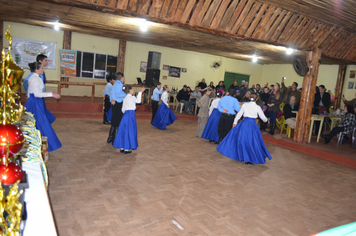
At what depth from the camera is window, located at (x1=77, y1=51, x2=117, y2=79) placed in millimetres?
12279

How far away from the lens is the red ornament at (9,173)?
116cm

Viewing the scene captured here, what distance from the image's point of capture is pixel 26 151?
2.04 metres

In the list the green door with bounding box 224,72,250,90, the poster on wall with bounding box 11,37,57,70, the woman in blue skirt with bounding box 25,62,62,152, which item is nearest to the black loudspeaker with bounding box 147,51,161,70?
the poster on wall with bounding box 11,37,57,70

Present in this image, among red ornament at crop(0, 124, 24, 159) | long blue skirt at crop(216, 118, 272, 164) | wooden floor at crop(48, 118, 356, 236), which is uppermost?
red ornament at crop(0, 124, 24, 159)

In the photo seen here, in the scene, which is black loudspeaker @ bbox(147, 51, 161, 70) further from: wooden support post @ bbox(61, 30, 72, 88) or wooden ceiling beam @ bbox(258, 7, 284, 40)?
wooden ceiling beam @ bbox(258, 7, 284, 40)

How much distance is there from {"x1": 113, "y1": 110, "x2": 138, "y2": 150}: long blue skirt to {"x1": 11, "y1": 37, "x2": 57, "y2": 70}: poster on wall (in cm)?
786

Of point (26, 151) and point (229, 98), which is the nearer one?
point (26, 151)

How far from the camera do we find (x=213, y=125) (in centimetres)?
725

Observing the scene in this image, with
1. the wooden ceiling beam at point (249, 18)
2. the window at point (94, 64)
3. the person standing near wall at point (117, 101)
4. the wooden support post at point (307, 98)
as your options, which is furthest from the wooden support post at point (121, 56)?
the wooden support post at point (307, 98)

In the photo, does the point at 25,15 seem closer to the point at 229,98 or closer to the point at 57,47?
the point at 57,47

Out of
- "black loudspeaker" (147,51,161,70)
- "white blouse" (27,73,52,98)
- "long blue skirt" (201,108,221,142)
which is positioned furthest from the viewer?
Result: "black loudspeaker" (147,51,161,70)

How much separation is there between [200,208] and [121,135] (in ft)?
8.24

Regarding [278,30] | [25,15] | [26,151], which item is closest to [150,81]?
[25,15]

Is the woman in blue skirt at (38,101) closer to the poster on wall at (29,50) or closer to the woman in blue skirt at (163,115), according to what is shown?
the woman in blue skirt at (163,115)
